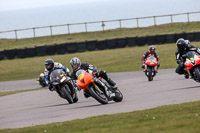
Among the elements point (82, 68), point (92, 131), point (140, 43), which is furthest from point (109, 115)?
point (140, 43)

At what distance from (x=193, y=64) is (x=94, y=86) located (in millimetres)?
3262

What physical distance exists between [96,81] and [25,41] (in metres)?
37.9

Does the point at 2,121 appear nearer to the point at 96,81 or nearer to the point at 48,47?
the point at 96,81

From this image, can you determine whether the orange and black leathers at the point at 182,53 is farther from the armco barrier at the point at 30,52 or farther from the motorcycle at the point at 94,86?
the armco barrier at the point at 30,52

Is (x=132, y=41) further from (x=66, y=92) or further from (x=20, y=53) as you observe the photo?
(x=66, y=92)

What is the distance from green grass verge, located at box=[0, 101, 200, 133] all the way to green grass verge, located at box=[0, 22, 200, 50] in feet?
117

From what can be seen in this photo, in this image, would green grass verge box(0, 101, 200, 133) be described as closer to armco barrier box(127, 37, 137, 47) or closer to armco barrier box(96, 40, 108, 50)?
armco barrier box(127, 37, 137, 47)

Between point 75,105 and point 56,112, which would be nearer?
point 56,112

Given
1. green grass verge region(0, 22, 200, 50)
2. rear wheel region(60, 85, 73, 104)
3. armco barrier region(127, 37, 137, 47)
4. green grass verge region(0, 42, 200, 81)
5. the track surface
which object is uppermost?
green grass verge region(0, 22, 200, 50)

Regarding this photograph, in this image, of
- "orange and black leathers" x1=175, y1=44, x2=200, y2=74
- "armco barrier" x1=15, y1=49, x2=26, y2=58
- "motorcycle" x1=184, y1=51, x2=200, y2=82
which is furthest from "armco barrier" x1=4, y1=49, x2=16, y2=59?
"motorcycle" x1=184, y1=51, x2=200, y2=82

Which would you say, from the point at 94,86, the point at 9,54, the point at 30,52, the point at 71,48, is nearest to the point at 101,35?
the point at 71,48

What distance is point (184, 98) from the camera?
12414 mm

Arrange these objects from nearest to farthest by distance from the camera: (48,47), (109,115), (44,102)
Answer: (109,115), (44,102), (48,47)

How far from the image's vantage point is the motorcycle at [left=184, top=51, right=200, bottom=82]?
14375 millimetres
